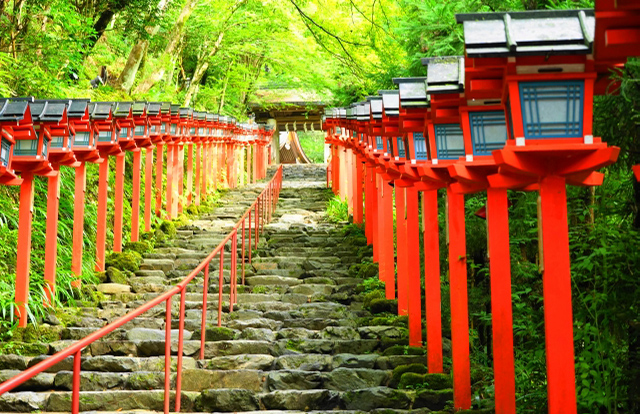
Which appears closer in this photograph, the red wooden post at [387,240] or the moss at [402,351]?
the moss at [402,351]

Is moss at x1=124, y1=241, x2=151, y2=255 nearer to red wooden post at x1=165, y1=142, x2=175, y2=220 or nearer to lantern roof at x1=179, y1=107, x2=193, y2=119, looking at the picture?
red wooden post at x1=165, y1=142, x2=175, y2=220

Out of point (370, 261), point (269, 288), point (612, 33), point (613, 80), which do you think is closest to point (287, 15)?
point (370, 261)

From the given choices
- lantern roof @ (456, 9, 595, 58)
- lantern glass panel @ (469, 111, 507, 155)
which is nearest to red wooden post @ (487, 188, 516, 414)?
lantern glass panel @ (469, 111, 507, 155)

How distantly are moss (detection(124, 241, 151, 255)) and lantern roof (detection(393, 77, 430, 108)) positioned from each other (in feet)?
26.6

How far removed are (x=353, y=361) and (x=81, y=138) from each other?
5441mm

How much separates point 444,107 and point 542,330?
91.0 inches

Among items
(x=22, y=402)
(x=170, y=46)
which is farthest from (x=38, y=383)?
(x=170, y=46)

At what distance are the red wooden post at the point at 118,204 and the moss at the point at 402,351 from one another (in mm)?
6325

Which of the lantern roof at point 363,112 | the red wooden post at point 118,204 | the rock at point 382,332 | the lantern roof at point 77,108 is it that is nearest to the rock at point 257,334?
the rock at point 382,332

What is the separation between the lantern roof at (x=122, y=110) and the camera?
494 inches

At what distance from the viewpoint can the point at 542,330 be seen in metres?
6.95

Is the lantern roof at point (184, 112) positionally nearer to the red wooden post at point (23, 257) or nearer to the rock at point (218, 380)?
the red wooden post at point (23, 257)

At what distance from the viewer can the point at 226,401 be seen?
6.77 metres

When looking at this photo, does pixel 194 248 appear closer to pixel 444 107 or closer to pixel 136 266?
pixel 136 266
